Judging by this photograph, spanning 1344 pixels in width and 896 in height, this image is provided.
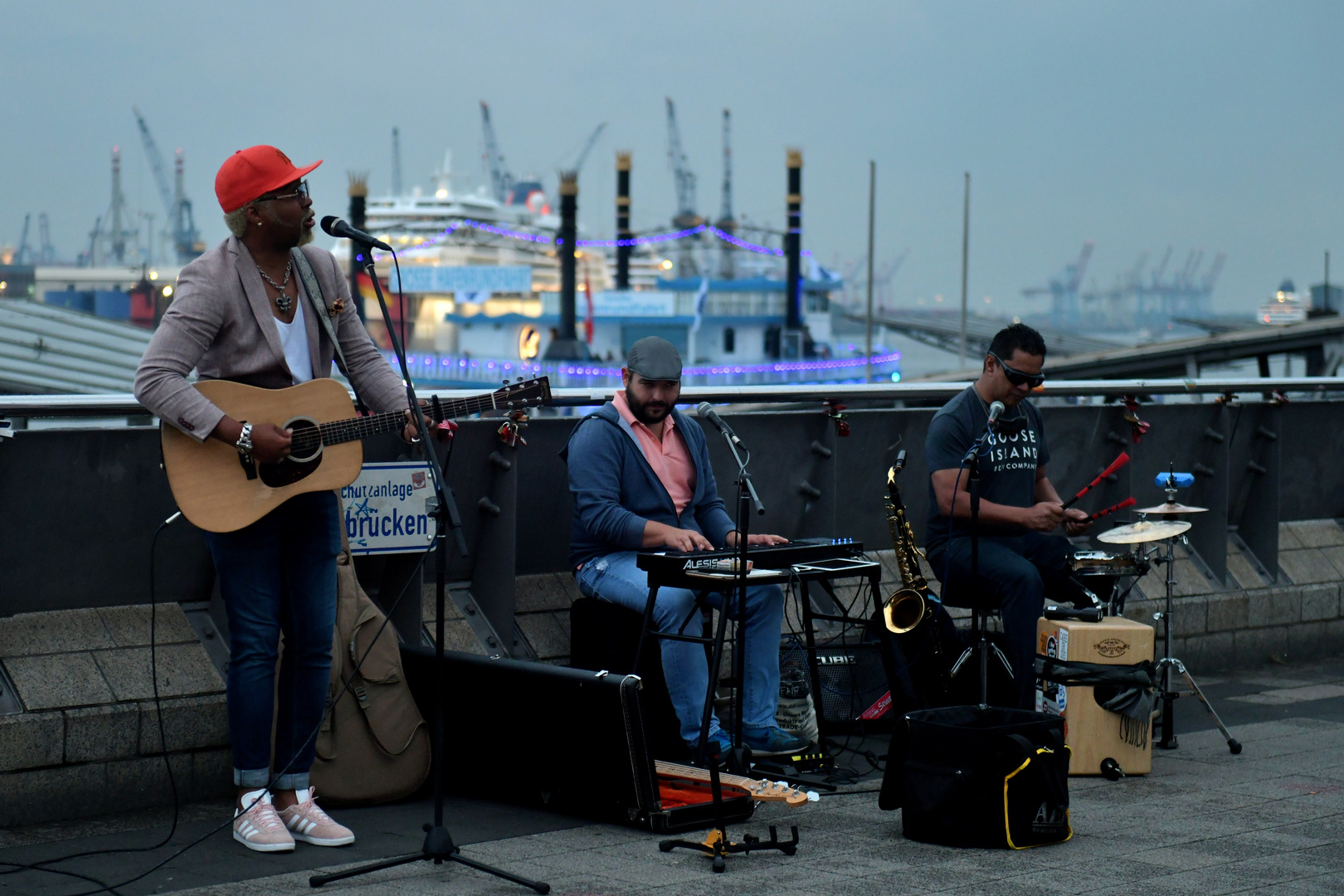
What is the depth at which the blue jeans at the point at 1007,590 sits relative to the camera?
5.95 metres

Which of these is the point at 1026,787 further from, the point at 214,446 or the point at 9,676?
the point at 9,676

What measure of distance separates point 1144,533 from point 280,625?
338 cm

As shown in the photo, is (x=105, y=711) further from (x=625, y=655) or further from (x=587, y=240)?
(x=587, y=240)

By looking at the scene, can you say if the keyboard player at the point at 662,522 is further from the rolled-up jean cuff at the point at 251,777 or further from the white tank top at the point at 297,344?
the rolled-up jean cuff at the point at 251,777

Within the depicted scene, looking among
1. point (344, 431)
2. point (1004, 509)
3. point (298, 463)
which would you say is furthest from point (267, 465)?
point (1004, 509)

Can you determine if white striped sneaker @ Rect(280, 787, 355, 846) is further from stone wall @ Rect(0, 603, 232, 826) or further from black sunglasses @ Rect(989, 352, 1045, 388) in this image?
black sunglasses @ Rect(989, 352, 1045, 388)

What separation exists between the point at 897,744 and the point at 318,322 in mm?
2367

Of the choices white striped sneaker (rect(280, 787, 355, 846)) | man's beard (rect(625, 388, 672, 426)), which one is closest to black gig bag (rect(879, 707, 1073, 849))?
man's beard (rect(625, 388, 672, 426))

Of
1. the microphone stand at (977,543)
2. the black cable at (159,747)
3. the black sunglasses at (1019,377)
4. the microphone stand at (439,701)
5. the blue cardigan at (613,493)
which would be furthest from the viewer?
the black sunglasses at (1019,377)

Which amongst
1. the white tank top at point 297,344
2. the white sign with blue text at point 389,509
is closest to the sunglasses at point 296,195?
the white tank top at point 297,344

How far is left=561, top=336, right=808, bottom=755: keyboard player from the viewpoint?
17.9 ft

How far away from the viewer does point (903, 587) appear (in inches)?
249

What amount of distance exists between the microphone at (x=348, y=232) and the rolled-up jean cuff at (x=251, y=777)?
1715 mm

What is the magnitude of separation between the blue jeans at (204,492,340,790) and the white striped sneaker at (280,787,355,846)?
0.25 ft
